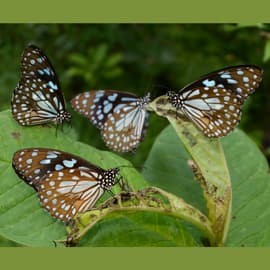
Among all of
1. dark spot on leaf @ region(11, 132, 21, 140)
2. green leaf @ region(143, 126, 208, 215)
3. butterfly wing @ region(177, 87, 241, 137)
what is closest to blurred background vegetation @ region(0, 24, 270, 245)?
green leaf @ region(143, 126, 208, 215)

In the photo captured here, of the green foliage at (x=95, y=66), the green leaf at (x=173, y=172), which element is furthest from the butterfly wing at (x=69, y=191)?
the green foliage at (x=95, y=66)

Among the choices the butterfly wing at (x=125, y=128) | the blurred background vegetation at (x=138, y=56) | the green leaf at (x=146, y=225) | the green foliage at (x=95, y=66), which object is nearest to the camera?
the green leaf at (x=146, y=225)

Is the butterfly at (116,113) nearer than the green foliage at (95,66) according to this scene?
Yes

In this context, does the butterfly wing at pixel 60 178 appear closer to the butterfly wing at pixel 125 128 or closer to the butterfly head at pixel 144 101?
the butterfly wing at pixel 125 128

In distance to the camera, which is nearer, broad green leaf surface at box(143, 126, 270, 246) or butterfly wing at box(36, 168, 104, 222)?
butterfly wing at box(36, 168, 104, 222)

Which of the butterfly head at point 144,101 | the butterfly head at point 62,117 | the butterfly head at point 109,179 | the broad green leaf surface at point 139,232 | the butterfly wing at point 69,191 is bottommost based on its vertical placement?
the broad green leaf surface at point 139,232

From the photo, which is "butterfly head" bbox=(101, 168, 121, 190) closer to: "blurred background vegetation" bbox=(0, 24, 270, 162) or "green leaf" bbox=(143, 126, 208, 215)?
"green leaf" bbox=(143, 126, 208, 215)
